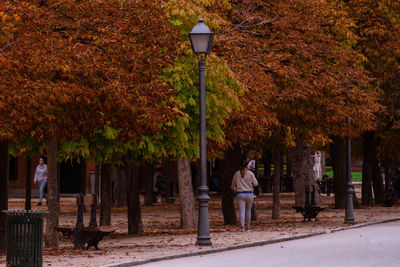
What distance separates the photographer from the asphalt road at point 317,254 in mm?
15491

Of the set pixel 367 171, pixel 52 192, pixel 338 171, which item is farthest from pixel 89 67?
pixel 367 171

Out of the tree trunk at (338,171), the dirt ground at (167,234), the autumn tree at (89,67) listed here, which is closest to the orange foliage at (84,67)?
the autumn tree at (89,67)

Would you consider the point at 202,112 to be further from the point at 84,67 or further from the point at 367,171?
the point at 367,171

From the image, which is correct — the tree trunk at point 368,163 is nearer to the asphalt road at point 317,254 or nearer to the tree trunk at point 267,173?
the asphalt road at point 317,254

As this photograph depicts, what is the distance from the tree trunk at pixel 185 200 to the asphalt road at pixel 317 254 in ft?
17.5

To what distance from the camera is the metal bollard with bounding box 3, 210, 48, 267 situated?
14.1 meters

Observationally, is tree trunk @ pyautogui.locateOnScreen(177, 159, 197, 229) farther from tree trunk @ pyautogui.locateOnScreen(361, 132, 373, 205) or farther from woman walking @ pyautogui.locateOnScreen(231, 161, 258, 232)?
tree trunk @ pyautogui.locateOnScreen(361, 132, 373, 205)

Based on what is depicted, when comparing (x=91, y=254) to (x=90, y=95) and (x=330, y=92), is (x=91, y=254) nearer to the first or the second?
(x=90, y=95)

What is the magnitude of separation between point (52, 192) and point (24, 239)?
5.95 metres

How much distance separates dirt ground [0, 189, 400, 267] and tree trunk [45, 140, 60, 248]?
0.31 metres

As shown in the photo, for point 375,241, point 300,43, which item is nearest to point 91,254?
point 375,241

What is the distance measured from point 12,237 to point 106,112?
16.2ft

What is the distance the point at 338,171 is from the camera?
3922 cm

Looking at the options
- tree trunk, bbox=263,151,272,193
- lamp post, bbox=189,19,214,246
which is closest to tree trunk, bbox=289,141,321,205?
lamp post, bbox=189,19,214,246
